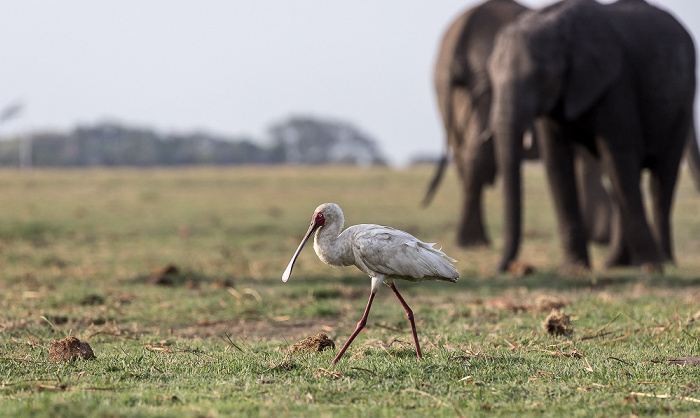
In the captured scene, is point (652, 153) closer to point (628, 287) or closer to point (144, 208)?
point (628, 287)

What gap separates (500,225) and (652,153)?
9077 mm

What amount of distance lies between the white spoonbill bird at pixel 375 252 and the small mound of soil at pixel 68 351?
5.23 feet

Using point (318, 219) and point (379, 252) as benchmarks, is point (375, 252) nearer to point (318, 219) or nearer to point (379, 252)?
point (379, 252)

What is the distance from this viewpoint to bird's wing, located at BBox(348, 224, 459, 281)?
5.75 meters

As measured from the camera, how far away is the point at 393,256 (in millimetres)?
5766

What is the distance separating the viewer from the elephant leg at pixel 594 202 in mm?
17047

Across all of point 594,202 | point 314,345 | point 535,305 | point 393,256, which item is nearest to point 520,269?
point 535,305

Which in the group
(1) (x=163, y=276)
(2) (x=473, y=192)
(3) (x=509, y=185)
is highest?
(3) (x=509, y=185)

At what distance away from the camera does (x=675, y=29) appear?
13.0 meters

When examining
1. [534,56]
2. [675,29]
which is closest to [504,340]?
[534,56]

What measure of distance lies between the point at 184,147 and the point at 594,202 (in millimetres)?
77068

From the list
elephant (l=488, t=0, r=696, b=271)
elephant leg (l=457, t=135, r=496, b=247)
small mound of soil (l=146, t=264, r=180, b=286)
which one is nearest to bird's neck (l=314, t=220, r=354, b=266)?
small mound of soil (l=146, t=264, r=180, b=286)

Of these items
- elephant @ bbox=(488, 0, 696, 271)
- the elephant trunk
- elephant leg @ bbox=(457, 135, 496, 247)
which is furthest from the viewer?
elephant leg @ bbox=(457, 135, 496, 247)

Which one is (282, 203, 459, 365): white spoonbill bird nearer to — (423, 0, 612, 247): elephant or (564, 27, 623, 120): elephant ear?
(564, 27, 623, 120): elephant ear
